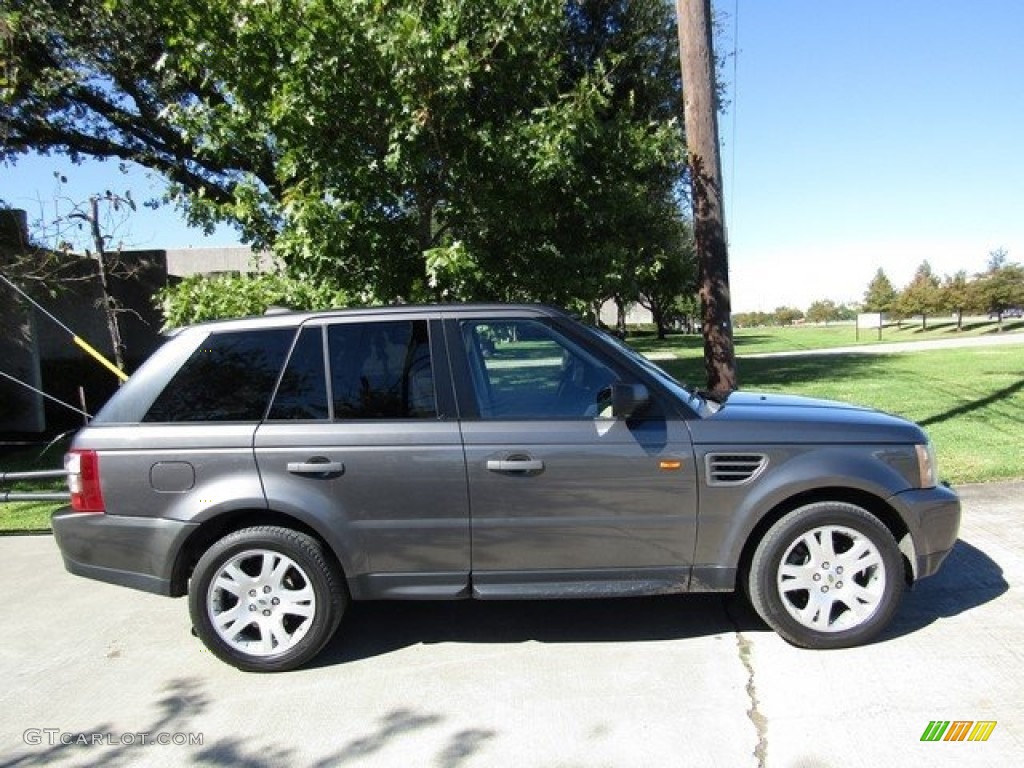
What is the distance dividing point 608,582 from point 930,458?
1.79 meters

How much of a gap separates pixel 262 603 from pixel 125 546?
755mm

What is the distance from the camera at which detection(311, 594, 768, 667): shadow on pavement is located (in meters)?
4.19

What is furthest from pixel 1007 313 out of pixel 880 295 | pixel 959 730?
Answer: pixel 959 730

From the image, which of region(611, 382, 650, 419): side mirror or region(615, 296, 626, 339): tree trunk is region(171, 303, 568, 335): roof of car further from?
region(615, 296, 626, 339): tree trunk

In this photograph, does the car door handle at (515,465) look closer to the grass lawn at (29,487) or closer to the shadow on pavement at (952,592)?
the shadow on pavement at (952,592)

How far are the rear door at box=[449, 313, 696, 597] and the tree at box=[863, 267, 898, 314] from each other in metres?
76.7

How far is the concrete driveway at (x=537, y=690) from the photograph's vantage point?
3129 millimetres

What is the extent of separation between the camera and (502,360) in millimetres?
4199

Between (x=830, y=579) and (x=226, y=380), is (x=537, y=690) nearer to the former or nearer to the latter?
(x=830, y=579)

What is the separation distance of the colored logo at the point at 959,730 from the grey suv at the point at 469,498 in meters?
0.72

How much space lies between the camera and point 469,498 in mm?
3822

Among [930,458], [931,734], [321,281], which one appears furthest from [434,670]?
[321,281]

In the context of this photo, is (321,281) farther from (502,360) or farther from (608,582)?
(608,582)

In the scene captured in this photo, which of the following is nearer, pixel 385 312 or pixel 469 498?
pixel 469 498
